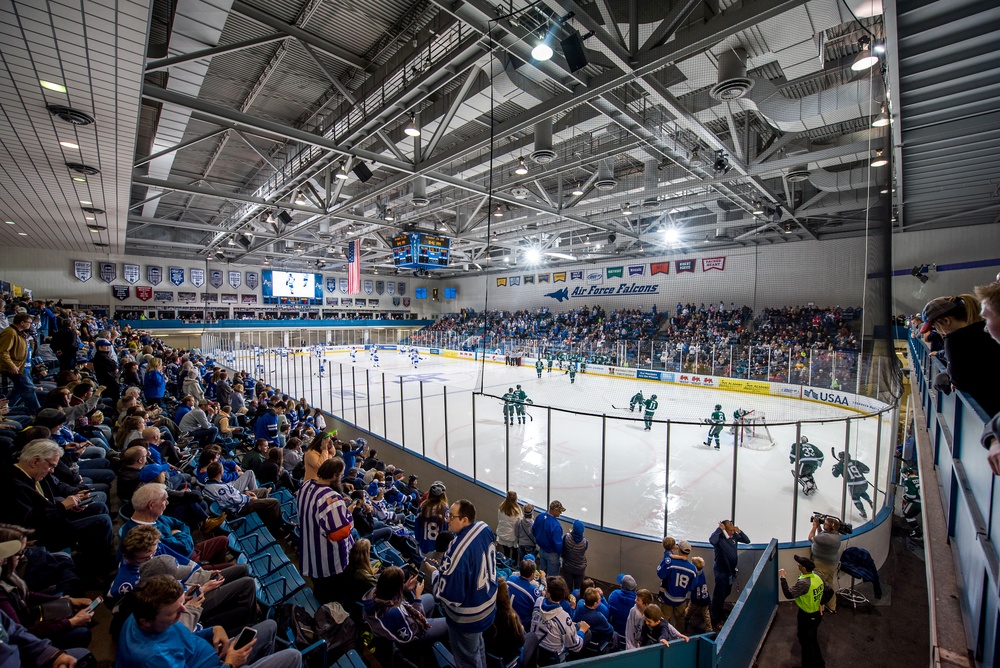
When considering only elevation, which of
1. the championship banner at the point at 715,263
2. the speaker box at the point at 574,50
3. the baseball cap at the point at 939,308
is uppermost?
the speaker box at the point at 574,50

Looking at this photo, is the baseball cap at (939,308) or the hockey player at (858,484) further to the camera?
the hockey player at (858,484)

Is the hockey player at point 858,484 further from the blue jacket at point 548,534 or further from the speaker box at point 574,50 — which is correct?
the speaker box at point 574,50

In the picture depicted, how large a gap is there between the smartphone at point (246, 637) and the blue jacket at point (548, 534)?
125 inches

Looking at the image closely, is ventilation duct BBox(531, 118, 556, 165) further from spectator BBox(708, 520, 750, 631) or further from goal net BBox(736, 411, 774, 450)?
goal net BBox(736, 411, 774, 450)

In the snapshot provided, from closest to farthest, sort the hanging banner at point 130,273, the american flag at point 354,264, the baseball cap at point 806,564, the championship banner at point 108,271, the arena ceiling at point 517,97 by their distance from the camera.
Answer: the baseball cap at point 806,564, the arena ceiling at point 517,97, the american flag at point 354,264, the championship banner at point 108,271, the hanging banner at point 130,273

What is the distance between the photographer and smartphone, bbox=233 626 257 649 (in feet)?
6.93

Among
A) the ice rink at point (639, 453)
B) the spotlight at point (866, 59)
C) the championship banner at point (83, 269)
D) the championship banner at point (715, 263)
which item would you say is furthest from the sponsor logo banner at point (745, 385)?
the championship banner at point (83, 269)

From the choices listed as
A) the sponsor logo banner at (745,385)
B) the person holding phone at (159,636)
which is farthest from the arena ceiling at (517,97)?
the sponsor logo banner at (745,385)

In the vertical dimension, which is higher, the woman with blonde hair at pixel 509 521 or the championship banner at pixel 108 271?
the championship banner at pixel 108 271

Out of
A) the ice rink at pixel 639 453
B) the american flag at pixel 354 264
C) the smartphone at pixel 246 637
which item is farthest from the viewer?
the american flag at pixel 354 264

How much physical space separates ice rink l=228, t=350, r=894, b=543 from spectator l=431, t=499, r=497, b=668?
3.13 m

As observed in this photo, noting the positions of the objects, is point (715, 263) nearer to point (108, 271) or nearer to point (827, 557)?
point (827, 557)

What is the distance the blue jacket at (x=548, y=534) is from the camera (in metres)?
4.62

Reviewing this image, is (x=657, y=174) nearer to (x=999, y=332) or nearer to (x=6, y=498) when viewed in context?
(x=999, y=332)
